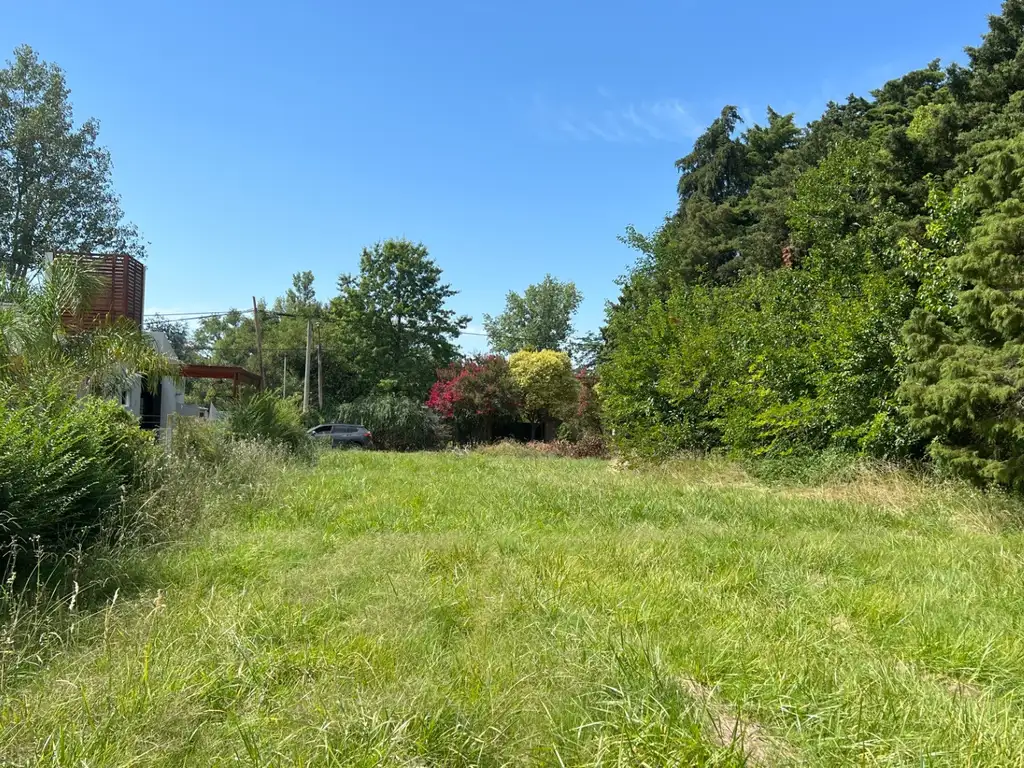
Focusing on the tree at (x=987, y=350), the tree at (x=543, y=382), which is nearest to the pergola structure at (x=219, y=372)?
the tree at (x=543, y=382)

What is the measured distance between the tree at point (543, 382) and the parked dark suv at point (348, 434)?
24.1ft

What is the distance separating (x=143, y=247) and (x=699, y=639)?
36806 millimetres

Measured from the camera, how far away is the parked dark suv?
26.5 m

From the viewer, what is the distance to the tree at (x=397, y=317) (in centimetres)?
3394

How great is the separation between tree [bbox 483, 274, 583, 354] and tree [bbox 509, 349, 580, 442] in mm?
20820

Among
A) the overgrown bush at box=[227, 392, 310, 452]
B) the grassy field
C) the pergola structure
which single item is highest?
the pergola structure

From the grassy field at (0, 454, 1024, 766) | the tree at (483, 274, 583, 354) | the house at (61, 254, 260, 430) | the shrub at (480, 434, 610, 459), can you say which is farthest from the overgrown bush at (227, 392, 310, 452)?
the tree at (483, 274, 583, 354)

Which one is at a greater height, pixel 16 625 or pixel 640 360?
pixel 640 360

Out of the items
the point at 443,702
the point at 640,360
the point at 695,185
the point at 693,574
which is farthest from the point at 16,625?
the point at 695,185

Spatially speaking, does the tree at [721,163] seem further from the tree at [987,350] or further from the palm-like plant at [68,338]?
the palm-like plant at [68,338]

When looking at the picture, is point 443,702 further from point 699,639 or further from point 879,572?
point 879,572

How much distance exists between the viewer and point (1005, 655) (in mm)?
3023

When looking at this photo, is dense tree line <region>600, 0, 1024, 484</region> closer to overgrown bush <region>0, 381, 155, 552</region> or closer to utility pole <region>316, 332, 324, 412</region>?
overgrown bush <region>0, 381, 155, 552</region>

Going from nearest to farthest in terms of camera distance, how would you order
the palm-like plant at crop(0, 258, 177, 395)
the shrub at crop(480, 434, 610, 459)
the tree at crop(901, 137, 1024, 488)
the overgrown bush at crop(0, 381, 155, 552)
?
the overgrown bush at crop(0, 381, 155, 552) → the tree at crop(901, 137, 1024, 488) → the palm-like plant at crop(0, 258, 177, 395) → the shrub at crop(480, 434, 610, 459)
